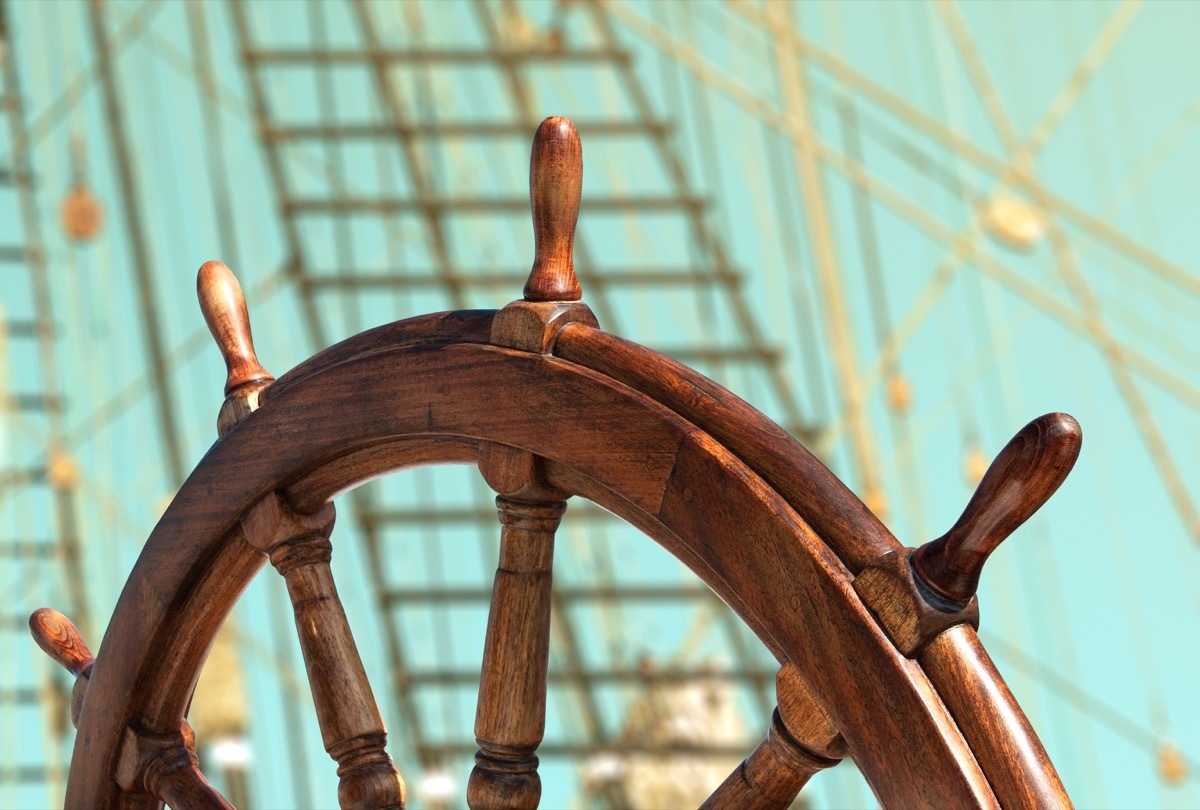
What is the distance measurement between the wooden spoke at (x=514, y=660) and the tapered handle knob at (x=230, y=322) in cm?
11

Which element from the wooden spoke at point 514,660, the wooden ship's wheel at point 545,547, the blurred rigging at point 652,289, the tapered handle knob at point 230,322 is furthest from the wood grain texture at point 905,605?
the blurred rigging at point 652,289

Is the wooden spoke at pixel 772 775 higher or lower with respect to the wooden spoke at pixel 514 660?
lower

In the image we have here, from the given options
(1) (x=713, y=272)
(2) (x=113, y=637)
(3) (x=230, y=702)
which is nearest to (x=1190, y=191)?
(1) (x=713, y=272)

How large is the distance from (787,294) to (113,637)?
3.79 m

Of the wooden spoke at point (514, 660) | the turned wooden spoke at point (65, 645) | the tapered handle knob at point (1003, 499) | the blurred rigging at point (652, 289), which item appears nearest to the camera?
the tapered handle knob at point (1003, 499)

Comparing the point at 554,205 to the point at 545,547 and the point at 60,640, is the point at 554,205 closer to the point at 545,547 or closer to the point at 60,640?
the point at 545,547

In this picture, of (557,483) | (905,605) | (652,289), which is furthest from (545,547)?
(652,289)

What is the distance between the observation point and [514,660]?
1.56ft

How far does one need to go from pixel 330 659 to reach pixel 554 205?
0.50 feet

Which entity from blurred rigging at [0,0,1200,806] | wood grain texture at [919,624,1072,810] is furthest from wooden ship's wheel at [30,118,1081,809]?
blurred rigging at [0,0,1200,806]

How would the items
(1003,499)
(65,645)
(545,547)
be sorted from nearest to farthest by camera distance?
1. (1003,499)
2. (545,547)
3. (65,645)

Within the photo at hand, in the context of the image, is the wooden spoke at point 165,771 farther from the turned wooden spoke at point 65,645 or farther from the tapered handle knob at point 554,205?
the tapered handle knob at point 554,205

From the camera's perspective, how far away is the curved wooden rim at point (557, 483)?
375mm

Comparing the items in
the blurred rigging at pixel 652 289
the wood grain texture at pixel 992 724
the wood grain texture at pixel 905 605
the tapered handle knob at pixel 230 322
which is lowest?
the wood grain texture at pixel 992 724
